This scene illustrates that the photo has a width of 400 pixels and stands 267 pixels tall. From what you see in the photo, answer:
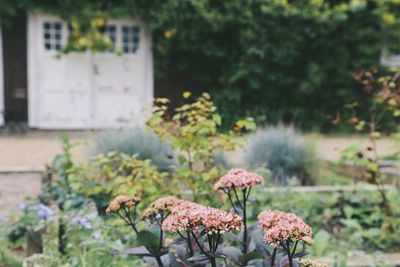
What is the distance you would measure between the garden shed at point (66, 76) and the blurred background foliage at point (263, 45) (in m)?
0.35

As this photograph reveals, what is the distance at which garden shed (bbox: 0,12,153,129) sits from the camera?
10969mm

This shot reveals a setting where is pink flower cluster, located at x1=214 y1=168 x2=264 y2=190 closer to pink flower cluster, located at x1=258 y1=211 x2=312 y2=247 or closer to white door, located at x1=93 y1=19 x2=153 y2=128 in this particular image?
pink flower cluster, located at x1=258 y1=211 x2=312 y2=247

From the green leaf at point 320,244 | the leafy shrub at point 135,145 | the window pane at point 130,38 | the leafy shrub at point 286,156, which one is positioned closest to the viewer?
the green leaf at point 320,244

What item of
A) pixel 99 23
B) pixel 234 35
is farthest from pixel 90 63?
pixel 234 35

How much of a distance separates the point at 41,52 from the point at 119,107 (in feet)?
6.08

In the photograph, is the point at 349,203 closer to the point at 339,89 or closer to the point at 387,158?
the point at 387,158

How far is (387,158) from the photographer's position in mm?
6953

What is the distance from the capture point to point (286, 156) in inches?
215

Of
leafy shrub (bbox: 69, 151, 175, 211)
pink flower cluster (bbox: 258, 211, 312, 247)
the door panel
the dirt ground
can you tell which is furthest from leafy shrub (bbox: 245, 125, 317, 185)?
the door panel

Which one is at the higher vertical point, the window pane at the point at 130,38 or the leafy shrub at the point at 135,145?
the window pane at the point at 130,38

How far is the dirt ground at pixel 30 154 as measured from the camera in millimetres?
4676

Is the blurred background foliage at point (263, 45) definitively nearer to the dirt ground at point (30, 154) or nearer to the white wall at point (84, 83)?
the white wall at point (84, 83)

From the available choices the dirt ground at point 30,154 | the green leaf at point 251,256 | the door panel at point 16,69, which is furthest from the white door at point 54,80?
the green leaf at point 251,256

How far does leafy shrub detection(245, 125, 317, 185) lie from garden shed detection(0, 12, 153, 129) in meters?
5.63
